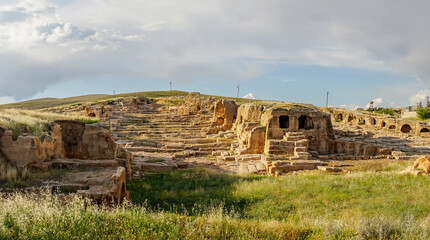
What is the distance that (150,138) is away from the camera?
84.3 feet

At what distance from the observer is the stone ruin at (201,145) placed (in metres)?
8.64

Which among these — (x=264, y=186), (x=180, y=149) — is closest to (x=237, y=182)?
(x=264, y=186)

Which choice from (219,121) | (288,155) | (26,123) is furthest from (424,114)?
(26,123)

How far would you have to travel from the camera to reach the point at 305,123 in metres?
20.8

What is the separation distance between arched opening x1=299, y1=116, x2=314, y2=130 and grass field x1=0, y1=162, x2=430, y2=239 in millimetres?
6659

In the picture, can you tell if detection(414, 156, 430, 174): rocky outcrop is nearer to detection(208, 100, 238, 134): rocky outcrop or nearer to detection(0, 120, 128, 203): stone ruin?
detection(0, 120, 128, 203): stone ruin

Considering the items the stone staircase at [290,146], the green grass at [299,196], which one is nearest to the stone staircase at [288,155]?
the stone staircase at [290,146]

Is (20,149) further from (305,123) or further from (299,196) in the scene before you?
(305,123)

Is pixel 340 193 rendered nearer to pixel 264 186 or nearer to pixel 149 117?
pixel 264 186

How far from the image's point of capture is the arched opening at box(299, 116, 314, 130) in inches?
802

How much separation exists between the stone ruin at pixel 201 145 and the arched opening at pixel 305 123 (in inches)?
3.0

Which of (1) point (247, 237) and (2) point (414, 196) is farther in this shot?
(2) point (414, 196)

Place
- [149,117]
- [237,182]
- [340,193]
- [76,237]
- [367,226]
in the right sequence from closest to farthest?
[76,237]
[367,226]
[340,193]
[237,182]
[149,117]

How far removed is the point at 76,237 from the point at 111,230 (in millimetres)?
535
